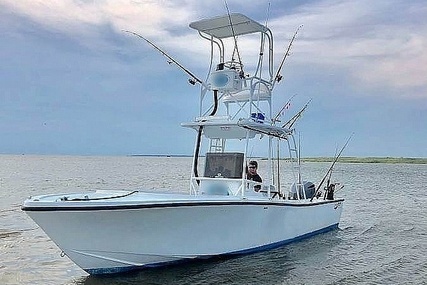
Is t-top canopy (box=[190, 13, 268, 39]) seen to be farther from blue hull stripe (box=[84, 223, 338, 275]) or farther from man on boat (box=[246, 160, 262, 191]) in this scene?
blue hull stripe (box=[84, 223, 338, 275])

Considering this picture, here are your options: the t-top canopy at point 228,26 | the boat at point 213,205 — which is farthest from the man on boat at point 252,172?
the t-top canopy at point 228,26

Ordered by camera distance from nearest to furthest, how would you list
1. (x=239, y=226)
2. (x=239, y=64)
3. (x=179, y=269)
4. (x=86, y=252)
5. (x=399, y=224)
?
(x=86, y=252) < (x=179, y=269) < (x=239, y=226) < (x=239, y=64) < (x=399, y=224)

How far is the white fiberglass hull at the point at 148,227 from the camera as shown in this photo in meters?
8.40

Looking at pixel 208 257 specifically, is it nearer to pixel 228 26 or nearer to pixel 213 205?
pixel 213 205

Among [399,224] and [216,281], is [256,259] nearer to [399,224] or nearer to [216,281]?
[216,281]

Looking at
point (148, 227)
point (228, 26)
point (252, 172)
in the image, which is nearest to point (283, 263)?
point (252, 172)

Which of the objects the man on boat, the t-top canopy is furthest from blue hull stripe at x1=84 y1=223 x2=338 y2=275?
the t-top canopy

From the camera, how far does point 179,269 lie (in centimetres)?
967

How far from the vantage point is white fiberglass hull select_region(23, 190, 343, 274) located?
8.40 metres

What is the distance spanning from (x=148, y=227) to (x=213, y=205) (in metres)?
1.38

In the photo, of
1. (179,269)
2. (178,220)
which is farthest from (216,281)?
(178,220)

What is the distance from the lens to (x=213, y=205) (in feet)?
31.3

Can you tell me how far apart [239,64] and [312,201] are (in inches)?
174

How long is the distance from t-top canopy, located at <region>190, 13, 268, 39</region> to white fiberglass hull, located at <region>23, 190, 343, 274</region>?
4245 mm
